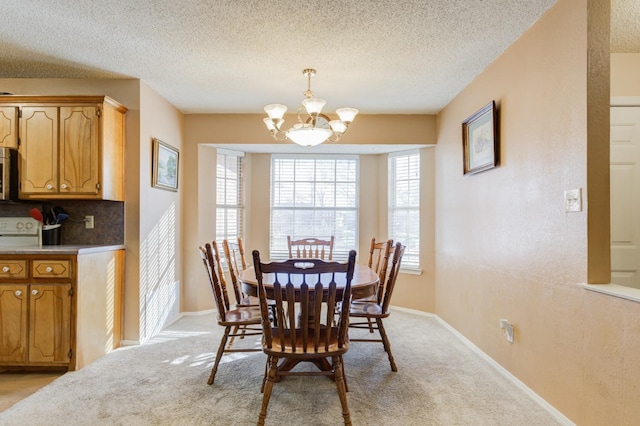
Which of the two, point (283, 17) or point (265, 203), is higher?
point (283, 17)

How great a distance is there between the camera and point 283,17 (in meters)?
2.29

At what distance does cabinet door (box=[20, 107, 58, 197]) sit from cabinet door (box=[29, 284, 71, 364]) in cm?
88

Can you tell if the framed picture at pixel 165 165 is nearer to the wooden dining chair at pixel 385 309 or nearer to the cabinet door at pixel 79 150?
the cabinet door at pixel 79 150

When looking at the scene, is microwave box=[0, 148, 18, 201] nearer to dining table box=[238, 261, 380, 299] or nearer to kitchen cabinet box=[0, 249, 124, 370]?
kitchen cabinet box=[0, 249, 124, 370]

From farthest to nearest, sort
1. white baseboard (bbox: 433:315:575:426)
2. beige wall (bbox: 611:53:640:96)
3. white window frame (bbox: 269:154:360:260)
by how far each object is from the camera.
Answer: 1. white window frame (bbox: 269:154:360:260)
2. beige wall (bbox: 611:53:640:96)
3. white baseboard (bbox: 433:315:575:426)

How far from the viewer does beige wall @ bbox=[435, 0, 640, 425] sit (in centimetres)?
175

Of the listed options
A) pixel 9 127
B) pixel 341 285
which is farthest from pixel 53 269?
pixel 341 285

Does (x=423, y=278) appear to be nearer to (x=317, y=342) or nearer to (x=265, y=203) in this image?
(x=265, y=203)

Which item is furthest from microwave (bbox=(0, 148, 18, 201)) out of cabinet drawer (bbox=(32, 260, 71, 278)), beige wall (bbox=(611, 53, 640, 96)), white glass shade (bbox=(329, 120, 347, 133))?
beige wall (bbox=(611, 53, 640, 96))

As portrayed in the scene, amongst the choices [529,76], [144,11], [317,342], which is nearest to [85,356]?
[317,342]

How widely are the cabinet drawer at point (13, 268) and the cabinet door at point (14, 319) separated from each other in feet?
0.24

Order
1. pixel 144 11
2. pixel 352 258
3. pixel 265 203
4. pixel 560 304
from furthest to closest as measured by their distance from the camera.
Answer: pixel 265 203 → pixel 144 11 → pixel 560 304 → pixel 352 258

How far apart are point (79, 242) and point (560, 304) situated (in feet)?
12.5

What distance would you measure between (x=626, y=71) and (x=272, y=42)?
2602mm
